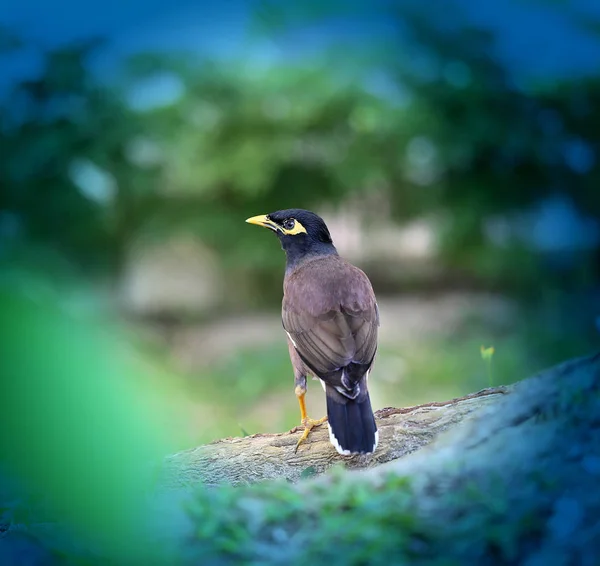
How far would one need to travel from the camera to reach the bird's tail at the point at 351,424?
8.08 feet

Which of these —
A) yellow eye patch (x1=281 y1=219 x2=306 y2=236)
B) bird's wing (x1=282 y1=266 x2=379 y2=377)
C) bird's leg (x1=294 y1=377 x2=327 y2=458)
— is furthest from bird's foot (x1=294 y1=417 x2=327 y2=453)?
yellow eye patch (x1=281 y1=219 x2=306 y2=236)

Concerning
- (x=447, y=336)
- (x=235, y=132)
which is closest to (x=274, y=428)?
(x=447, y=336)

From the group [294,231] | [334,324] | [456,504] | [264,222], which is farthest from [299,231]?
A: [456,504]

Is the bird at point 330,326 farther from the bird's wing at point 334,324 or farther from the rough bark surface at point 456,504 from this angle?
the rough bark surface at point 456,504

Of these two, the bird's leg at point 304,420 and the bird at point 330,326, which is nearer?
the bird at point 330,326

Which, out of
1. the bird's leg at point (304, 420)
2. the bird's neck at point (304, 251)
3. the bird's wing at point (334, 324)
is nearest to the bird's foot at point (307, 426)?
the bird's leg at point (304, 420)

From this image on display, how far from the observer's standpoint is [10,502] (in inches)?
94.0

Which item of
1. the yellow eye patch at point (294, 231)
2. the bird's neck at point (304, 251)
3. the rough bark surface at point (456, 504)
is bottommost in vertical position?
the rough bark surface at point (456, 504)

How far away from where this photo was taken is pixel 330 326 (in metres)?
2.69

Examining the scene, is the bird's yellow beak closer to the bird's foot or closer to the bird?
Answer: the bird

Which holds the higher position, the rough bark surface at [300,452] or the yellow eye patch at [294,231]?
the yellow eye patch at [294,231]

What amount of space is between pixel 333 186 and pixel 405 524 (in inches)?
165

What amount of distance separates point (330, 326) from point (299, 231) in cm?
48

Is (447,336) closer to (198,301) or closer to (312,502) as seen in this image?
(198,301)
